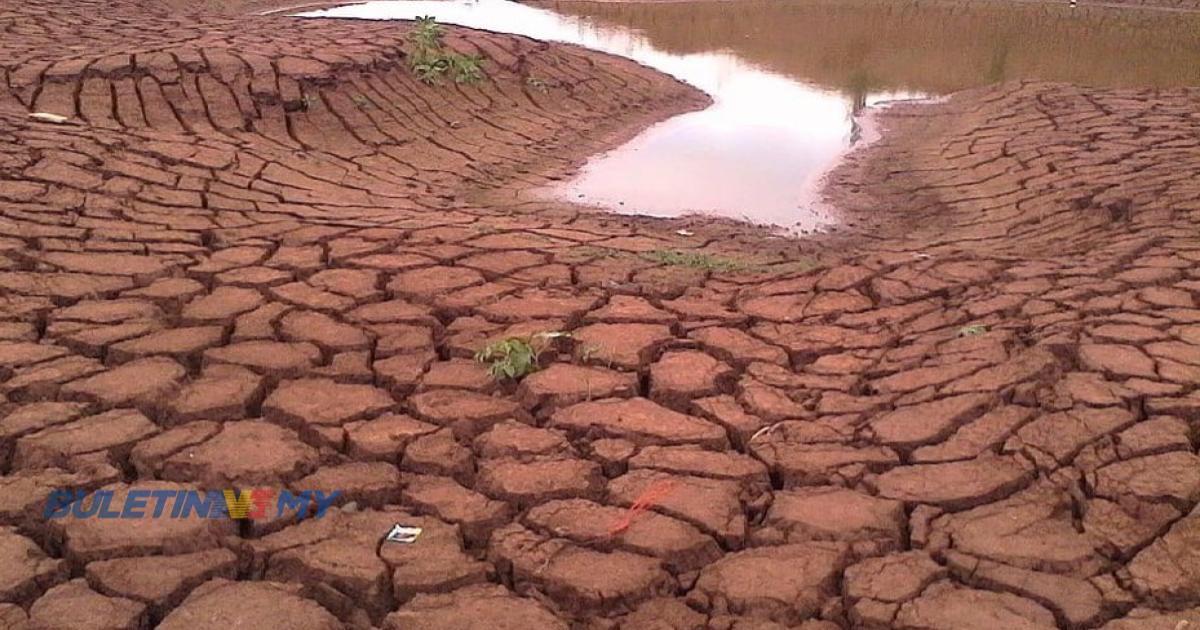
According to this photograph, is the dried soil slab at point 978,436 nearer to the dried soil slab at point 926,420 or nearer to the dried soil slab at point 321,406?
the dried soil slab at point 926,420

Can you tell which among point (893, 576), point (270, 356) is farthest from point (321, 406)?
point (893, 576)

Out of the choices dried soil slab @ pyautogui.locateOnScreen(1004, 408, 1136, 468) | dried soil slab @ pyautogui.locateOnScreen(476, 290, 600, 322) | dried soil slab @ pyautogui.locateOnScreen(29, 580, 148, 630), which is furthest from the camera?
dried soil slab @ pyautogui.locateOnScreen(476, 290, 600, 322)

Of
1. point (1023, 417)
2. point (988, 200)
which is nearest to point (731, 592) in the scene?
point (1023, 417)

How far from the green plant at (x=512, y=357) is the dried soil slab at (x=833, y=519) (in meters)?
0.96

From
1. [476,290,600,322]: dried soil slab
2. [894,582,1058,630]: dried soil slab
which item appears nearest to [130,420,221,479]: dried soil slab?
[476,290,600,322]: dried soil slab

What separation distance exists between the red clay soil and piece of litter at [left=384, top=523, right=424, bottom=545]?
28 mm

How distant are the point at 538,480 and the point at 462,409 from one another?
45cm

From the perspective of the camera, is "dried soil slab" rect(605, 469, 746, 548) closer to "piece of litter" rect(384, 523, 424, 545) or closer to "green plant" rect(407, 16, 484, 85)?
"piece of litter" rect(384, 523, 424, 545)

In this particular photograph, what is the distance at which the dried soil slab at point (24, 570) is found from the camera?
78.7 inches

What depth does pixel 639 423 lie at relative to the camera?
2797 millimetres

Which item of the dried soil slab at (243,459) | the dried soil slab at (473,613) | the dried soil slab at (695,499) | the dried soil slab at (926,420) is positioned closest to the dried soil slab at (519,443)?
the dried soil slab at (695,499)

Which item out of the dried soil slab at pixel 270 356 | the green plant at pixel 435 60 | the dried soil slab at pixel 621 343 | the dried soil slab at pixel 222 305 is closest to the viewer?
the dried soil slab at pixel 270 356

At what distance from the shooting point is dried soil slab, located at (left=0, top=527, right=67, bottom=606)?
78.7 inches

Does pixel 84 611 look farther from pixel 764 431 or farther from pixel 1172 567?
pixel 1172 567
